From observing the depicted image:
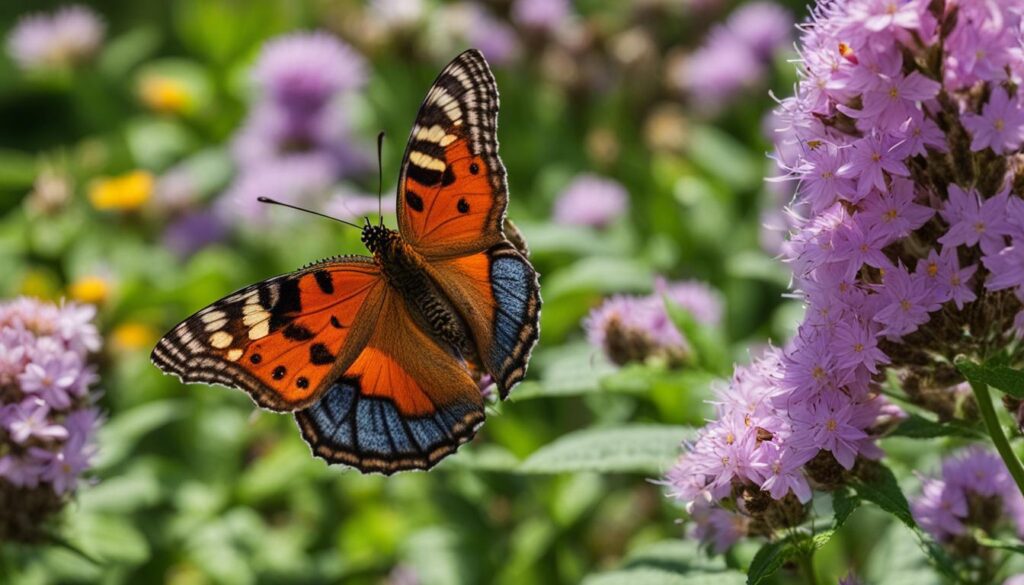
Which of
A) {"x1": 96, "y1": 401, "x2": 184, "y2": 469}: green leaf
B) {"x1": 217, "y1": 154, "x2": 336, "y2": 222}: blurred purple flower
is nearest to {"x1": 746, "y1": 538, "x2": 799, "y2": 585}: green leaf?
{"x1": 96, "y1": 401, "x2": 184, "y2": 469}: green leaf

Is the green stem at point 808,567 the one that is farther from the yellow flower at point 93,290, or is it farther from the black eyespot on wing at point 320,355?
the yellow flower at point 93,290

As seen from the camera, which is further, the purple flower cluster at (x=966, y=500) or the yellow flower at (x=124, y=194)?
the yellow flower at (x=124, y=194)

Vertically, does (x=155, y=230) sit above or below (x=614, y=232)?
above

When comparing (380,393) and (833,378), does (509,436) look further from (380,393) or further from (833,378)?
(833,378)

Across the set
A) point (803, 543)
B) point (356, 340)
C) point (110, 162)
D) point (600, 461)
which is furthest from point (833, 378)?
point (110, 162)

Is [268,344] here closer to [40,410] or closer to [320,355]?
[320,355]

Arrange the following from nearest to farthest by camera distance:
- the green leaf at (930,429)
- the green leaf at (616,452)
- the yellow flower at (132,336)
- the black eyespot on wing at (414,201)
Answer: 1. the green leaf at (930,429)
2. the green leaf at (616,452)
3. the black eyespot on wing at (414,201)
4. the yellow flower at (132,336)

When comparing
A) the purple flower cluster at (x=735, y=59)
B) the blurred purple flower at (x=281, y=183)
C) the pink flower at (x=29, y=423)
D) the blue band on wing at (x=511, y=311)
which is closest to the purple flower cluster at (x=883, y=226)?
the blue band on wing at (x=511, y=311)
